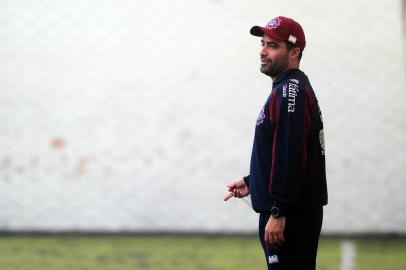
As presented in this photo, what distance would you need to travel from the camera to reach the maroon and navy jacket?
9.72ft

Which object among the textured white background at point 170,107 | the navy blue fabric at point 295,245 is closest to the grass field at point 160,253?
the textured white background at point 170,107

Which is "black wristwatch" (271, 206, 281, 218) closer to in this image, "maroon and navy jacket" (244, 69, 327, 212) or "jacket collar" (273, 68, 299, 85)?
"maroon and navy jacket" (244, 69, 327, 212)

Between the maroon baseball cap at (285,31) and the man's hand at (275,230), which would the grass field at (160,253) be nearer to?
the man's hand at (275,230)

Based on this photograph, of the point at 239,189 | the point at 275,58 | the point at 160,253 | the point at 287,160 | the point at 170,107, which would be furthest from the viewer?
the point at 170,107

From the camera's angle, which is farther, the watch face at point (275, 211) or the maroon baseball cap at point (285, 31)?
the maroon baseball cap at point (285, 31)

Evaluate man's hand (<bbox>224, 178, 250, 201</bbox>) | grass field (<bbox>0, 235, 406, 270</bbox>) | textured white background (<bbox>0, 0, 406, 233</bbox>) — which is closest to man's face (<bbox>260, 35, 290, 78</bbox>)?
man's hand (<bbox>224, 178, 250, 201</bbox>)

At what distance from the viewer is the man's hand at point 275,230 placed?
298 cm

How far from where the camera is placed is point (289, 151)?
2.96 m

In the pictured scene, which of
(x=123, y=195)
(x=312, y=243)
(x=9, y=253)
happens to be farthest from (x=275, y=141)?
(x=123, y=195)

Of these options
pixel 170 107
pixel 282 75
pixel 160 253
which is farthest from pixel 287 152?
pixel 170 107

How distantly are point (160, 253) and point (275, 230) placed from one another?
3836mm

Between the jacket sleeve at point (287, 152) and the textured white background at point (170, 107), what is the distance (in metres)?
4.40

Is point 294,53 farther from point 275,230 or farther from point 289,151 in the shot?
point 275,230

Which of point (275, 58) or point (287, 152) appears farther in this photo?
point (275, 58)
